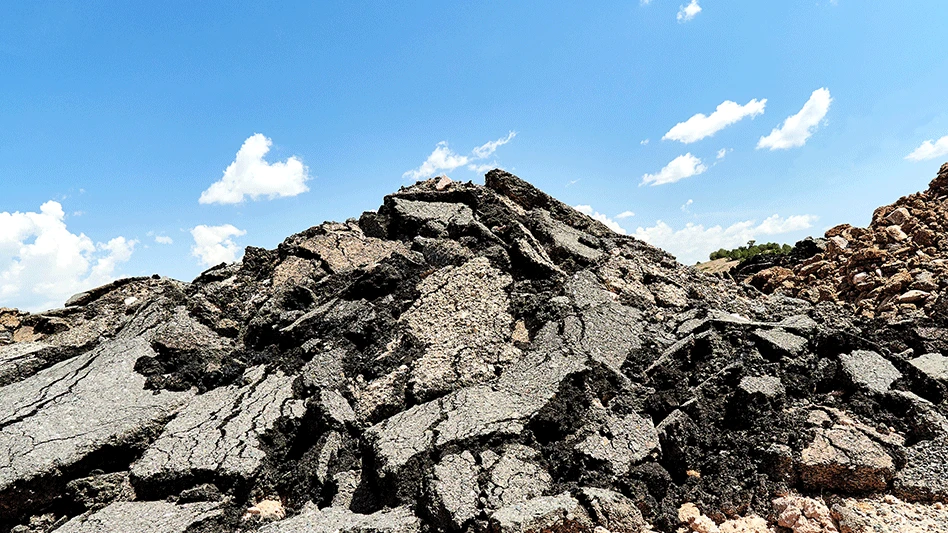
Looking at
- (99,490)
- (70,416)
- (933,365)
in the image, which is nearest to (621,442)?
(933,365)

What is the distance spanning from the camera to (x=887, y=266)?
24.9ft

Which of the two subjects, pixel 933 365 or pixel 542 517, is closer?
pixel 542 517

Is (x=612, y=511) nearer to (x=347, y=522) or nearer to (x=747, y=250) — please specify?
(x=347, y=522)

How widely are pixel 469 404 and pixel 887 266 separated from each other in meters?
6.81

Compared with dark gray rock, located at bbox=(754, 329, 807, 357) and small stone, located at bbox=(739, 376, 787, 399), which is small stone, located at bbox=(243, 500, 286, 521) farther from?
dark gray rock, located at bbox=(754, 329, 807, 357)

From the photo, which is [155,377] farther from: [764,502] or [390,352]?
[764,502]

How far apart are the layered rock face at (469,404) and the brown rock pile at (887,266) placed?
1723 millimetres

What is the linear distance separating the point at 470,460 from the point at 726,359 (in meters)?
2.19

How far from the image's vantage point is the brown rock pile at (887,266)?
6746 millimetres

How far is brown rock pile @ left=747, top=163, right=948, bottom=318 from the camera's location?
6.75m

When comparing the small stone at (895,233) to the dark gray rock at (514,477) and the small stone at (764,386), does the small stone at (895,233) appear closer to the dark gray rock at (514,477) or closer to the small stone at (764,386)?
the small stone at (764,386)

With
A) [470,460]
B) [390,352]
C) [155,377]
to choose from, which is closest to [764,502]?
[470,460]

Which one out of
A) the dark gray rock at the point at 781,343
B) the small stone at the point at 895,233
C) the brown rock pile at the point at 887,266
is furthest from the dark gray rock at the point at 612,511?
the small stone at the point at 895,233

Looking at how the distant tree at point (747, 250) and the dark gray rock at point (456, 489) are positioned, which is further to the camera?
the distant tree at point (747, 250)
